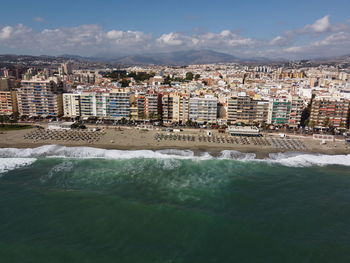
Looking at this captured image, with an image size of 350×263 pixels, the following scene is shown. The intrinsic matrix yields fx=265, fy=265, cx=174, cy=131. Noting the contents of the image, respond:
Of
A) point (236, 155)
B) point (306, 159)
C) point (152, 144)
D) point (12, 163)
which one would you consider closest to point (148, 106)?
point (152, 144)

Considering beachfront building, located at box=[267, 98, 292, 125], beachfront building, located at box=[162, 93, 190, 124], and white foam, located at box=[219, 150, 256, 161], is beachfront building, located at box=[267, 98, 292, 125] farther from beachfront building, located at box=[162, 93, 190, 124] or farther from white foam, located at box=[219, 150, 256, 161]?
white foam, located at box=[219, 150, 256, 161]

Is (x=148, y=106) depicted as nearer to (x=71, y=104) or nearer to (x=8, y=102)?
(x=71, y=104)

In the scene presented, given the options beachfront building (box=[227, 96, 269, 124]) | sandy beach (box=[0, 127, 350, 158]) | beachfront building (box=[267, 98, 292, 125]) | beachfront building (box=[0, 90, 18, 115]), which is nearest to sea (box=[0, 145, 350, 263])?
sandy beach (box=[0, 127, 350, 158])

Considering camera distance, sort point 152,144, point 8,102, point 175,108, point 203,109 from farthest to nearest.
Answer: point 8,102
point 175,108
point 203,109
point 152,144

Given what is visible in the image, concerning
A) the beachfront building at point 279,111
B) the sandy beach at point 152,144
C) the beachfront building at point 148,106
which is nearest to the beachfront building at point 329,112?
the beachfront building at point 279,111

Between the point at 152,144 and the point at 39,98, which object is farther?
the point at 39,98

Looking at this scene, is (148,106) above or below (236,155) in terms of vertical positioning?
above

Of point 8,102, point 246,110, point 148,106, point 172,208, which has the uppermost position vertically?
point 148,106
